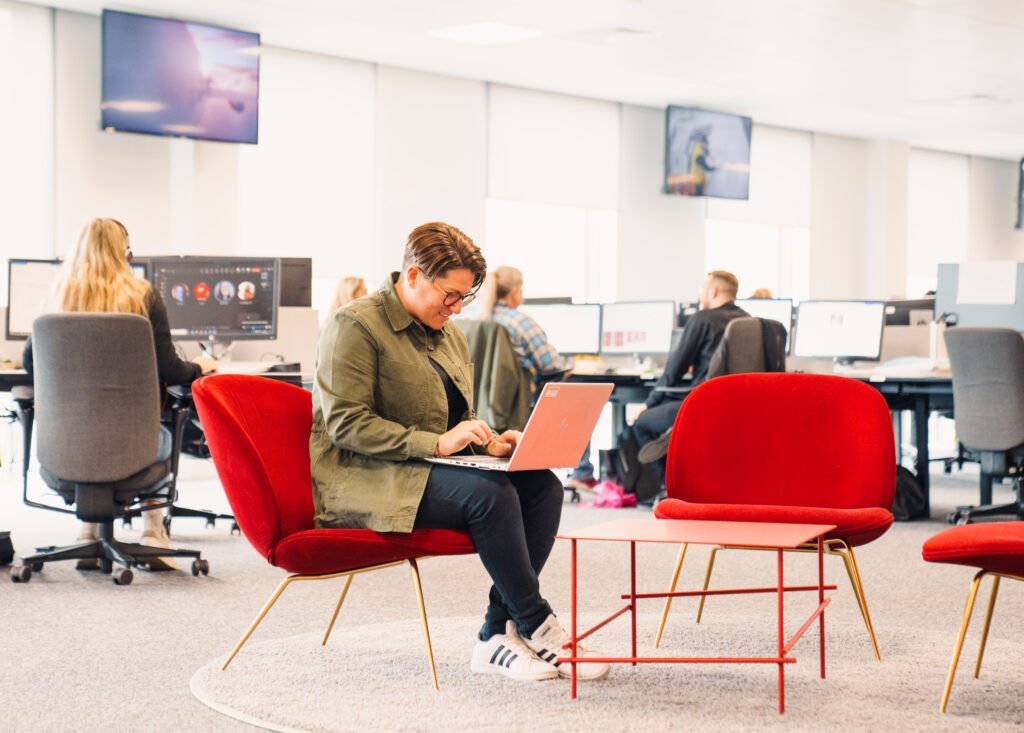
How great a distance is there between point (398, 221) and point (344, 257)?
47 cm

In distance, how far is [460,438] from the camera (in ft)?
8.20

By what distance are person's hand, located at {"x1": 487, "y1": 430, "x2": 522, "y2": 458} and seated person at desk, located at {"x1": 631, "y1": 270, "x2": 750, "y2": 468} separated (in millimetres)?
2979

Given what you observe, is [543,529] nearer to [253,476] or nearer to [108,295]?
[253,476]

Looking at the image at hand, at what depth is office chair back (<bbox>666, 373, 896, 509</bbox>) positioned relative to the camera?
3.08 meters

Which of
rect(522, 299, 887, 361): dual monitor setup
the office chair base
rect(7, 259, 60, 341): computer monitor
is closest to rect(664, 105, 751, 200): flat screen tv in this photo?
rect(522, 299, 887, 361): dual monitor setup

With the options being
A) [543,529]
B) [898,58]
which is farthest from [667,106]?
[543,529]

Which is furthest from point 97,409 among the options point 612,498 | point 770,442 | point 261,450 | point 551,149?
point 551,149

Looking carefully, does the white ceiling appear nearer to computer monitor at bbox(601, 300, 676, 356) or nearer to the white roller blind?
the white roller blind

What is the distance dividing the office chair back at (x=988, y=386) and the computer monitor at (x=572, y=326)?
2.53 meters

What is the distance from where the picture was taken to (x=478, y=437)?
8.25 ft

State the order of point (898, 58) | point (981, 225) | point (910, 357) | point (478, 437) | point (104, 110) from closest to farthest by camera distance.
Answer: point (478, 437) → point (910, 357) → point (104, 110) → point (898, 58) → point (981, 225)

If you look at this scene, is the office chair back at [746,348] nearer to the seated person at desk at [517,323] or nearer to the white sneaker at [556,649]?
the seated person at desk at [517,323]

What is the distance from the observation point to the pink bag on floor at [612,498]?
6.06m

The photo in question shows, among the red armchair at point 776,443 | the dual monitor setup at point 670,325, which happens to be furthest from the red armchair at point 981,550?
the dual monitor setup at point 670,325
